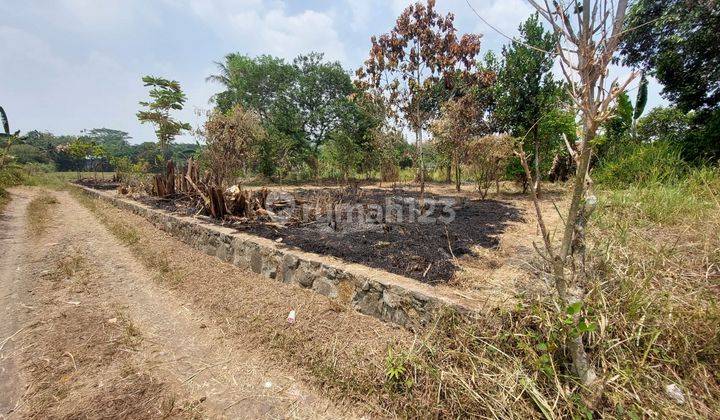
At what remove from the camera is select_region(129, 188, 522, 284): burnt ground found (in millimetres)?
3193

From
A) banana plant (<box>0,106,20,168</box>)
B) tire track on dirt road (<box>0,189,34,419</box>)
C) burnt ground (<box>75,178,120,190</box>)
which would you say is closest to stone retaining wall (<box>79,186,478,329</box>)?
tire track on dirt road (<box>0,189,34,419</box>)

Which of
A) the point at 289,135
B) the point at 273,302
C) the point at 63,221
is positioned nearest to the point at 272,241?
the point at 273,302

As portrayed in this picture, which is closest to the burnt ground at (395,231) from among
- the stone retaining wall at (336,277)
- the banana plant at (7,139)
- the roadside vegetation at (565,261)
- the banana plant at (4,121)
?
Answer: the stone retaining wall at (336,277)

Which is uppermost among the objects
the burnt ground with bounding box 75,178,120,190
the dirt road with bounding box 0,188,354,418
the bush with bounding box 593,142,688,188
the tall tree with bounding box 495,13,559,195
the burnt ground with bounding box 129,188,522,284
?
the tall tree with bounding box 495,13,559,195

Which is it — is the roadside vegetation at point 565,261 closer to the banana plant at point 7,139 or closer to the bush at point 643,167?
the bush at point 643,167

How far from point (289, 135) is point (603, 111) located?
61.7 feet

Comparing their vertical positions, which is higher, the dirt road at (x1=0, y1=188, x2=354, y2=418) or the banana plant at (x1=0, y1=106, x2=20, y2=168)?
the banana plant at (x1=0, y1=106, x2=20, y2=168)

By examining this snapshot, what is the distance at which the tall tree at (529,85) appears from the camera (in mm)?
7656

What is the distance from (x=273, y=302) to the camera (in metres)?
3.14

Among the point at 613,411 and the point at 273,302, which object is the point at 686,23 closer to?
the point at 613,411

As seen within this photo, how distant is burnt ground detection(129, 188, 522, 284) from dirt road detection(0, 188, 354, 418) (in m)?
1.41

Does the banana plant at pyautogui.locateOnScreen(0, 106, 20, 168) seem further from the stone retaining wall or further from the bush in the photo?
the bush

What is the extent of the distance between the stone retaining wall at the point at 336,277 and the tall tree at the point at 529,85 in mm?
6711

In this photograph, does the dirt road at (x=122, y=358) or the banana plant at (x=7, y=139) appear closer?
the dirt road at (x=122, y=358)
